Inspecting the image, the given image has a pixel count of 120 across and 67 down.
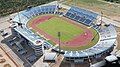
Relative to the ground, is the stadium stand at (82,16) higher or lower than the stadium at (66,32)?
higher

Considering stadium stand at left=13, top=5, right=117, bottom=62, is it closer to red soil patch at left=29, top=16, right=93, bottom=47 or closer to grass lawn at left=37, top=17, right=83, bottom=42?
red soil patch at left=29, top=16, right=93, bottom=47

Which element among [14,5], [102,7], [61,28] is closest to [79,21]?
[61,28]

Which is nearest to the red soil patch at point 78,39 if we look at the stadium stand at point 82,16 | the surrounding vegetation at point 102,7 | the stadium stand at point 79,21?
the stadium stand at point 79,21

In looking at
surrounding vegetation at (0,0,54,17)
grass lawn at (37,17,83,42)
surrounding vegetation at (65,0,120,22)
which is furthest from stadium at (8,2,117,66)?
surrounding vegetation at (0,0,54,17)

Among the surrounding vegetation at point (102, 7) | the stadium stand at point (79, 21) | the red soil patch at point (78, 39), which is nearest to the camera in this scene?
the stadium stand at point (79, 21)

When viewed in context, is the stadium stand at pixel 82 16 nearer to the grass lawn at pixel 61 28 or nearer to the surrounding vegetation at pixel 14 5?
the grass lawn at pixel 61 28

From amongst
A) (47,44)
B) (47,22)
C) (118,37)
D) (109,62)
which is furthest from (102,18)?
(109,62)

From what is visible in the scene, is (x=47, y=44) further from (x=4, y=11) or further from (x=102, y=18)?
(x=4, y=11)
